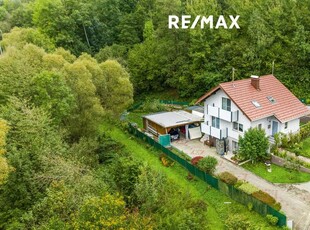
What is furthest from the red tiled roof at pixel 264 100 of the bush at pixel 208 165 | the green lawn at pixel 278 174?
the bush at pixel 208 165

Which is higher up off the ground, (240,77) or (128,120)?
(240,77)

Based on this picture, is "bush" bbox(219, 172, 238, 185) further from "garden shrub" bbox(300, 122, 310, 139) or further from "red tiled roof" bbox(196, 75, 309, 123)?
"garden shrub" bbox(300, 122, 310, 139)

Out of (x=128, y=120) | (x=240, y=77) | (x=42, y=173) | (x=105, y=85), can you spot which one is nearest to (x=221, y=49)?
(x=240, y=77)

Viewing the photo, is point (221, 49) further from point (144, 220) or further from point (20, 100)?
point (144, 220)

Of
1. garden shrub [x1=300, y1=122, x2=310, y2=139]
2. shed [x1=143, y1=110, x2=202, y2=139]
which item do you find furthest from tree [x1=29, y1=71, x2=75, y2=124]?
garden shrub [x1=300, y1=122, x2=310, y2=139]

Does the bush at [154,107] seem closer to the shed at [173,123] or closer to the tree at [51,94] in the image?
the shed at [173,123]
